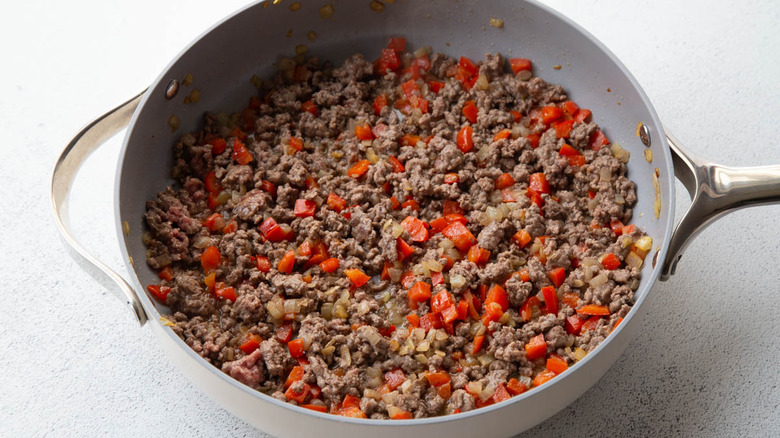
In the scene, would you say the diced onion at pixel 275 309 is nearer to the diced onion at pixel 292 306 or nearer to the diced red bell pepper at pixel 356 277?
the diced onion at pixel 292 306

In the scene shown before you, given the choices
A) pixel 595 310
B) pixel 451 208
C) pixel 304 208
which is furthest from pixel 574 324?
pixel 304 208

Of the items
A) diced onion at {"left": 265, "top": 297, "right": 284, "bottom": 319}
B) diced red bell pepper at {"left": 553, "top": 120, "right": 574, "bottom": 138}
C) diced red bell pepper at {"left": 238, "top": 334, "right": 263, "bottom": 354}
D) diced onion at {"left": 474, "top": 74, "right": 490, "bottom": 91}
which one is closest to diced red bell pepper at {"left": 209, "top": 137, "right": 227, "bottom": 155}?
diced onion at {"left": 265, "top": 297, "right": 284, "bottom": 319}

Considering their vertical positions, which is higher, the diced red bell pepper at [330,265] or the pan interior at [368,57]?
the pan interior at [368,57]

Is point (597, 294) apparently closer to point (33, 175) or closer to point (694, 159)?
point (694, 159)

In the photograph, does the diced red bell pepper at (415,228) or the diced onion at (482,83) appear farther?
the diced onion at (482,83)

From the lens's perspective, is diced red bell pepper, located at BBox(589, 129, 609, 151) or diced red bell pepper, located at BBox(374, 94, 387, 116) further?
diced red bell pepper, located at BBox(374, 94, 387, 116)

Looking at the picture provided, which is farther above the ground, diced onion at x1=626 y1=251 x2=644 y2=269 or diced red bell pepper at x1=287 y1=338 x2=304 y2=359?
diced onion at x1=626 y1=251 x2=644 y2=269

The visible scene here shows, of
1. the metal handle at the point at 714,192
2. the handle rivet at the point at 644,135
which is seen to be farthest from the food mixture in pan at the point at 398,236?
the metal handle at the point at 714,192

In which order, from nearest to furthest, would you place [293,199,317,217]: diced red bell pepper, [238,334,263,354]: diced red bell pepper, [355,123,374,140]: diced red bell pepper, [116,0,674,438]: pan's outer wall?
1. [116,0,674,438]: pan's outer wall
2. [238,334,263,354]: diced red bell pepper
3. [293,199,317,217]: diced red bell pepper
4. [355,123,374,140]: diced red bell pepper

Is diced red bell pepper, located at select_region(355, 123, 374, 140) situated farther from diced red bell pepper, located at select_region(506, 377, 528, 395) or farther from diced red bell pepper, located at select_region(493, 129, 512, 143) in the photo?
diced red bell pepper, located at select_region(506, 377, 528, 395)
